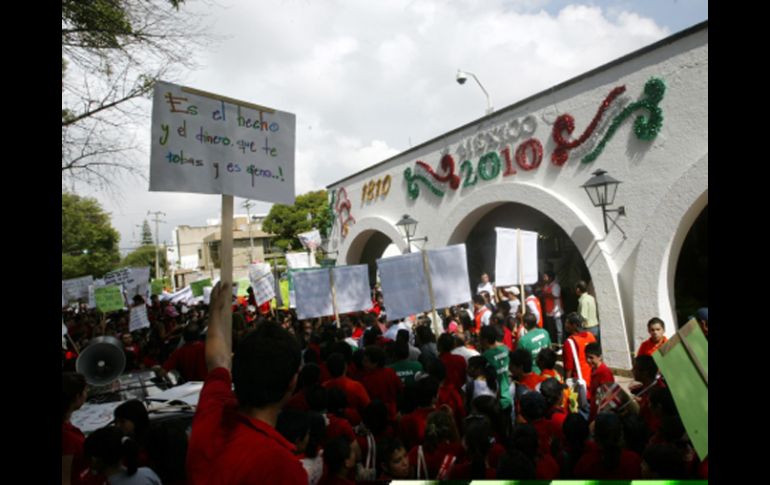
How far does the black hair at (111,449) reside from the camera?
9.37 feet

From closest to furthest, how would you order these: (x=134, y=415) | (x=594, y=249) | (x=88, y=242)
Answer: (x=134, y=415)
(x=594, y=249)
(x=88, y=242)

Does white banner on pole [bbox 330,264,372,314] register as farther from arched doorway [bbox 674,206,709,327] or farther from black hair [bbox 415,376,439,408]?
arched doorway [bbox 674,206,709,327]

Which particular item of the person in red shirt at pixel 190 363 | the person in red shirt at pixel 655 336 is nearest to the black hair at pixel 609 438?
the person in red shirt at pixel 655 336

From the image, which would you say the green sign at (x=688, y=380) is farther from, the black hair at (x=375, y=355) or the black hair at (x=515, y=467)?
the black hair at (x=375, y=355)

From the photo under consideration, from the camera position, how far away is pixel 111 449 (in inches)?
113

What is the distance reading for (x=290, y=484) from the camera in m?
1.46

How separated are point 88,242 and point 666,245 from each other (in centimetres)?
4540

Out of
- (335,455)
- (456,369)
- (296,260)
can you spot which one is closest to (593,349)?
(456,369)

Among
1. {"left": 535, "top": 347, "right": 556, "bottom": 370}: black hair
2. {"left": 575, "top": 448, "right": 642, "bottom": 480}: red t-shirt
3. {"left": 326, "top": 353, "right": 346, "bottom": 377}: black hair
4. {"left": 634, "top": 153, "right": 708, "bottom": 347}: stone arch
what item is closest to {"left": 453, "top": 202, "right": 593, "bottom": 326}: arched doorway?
{"left": 634, "top": 153, "right": 708, "bottom": 347}: stone arch

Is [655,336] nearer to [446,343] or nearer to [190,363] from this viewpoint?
[446,343]

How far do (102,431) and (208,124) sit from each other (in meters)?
1.93

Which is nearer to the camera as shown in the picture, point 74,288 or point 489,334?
point 489,334

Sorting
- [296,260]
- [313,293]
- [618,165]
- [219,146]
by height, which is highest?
[618,165]
